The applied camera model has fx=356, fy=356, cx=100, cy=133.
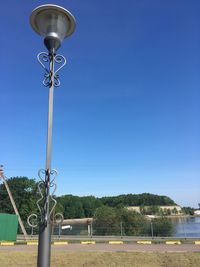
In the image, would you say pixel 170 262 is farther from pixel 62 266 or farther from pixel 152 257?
pixel 62 266

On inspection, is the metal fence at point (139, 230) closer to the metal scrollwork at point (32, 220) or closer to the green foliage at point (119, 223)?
the green foliage at point (119, 223)

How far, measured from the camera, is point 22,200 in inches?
2633

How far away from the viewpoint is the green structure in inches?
1096

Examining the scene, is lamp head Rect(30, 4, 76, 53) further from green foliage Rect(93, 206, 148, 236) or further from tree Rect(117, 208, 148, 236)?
tree Rect(117, 208, 148, 236)

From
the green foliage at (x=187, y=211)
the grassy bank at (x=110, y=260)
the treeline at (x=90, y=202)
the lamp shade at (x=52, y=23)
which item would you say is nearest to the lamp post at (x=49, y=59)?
the lamp shade at (x=52, y=23)

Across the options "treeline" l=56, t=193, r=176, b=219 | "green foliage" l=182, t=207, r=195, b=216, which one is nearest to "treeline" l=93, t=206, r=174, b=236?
"treeline" l=56, t=193, r=176, b=219

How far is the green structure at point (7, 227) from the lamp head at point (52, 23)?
81.4ft

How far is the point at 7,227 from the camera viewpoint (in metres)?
28.3

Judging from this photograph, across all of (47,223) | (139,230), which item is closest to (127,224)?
(139,230)

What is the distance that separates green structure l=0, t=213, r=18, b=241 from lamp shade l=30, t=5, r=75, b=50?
978 inches

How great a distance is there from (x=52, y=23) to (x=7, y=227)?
25.5 meters

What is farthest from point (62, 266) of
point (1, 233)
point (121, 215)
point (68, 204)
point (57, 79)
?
point (68, 204)

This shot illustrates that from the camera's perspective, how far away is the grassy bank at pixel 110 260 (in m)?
11.7

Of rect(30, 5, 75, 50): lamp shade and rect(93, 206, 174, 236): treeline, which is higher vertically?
rect(30, 5, 75, 50): lamp shade
